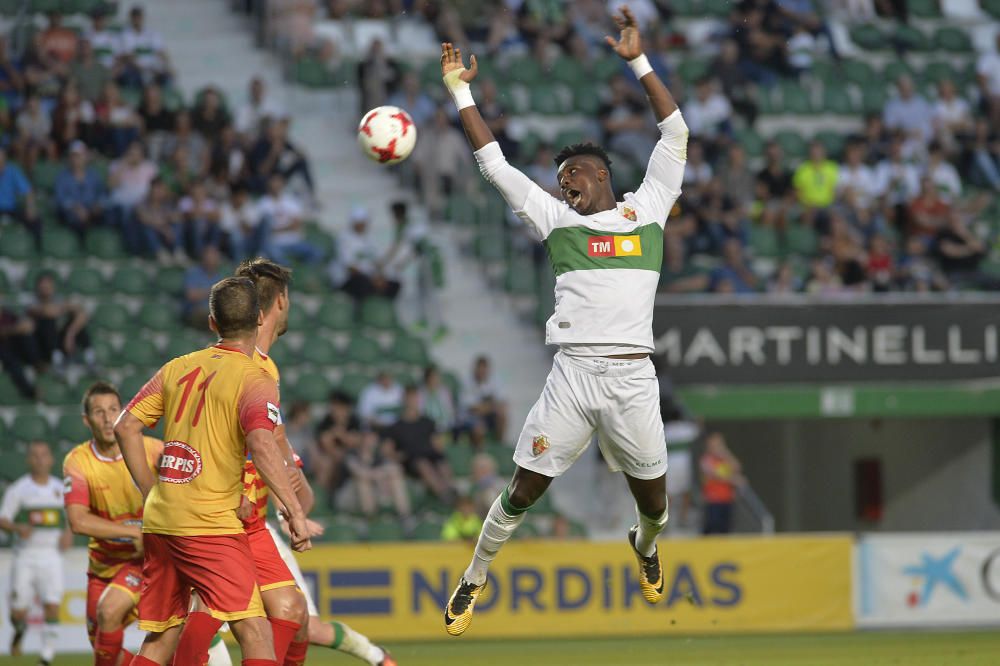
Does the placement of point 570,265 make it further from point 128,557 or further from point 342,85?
point 342,85

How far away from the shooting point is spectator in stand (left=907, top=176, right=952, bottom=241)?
20.2 m

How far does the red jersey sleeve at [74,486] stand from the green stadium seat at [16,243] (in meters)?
9.79

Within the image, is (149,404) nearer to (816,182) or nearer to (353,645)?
(353,645)

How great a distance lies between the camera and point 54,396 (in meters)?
17.0

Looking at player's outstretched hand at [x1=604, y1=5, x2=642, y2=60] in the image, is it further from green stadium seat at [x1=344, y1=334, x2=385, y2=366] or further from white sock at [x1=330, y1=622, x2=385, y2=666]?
green stadium seat at [x1=344, y1=334, x2=385, y2=366]

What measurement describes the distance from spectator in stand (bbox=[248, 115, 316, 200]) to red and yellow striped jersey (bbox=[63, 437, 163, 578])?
1007cm

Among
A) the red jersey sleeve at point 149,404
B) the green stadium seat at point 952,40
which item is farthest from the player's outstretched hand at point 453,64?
the green stadium seat at point 952,40

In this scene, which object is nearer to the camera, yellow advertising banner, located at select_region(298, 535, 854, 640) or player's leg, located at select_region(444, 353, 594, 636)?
player's leg, located at select_region(444, 353, 594, 636)

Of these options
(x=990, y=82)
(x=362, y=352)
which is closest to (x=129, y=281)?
(x=362, y=352)

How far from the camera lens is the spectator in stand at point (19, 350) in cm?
1678

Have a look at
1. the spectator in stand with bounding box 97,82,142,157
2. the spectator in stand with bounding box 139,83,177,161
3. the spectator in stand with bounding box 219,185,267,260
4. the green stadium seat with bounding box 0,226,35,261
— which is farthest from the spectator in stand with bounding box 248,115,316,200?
the green stadium seat with bounding box 0,226,35,261

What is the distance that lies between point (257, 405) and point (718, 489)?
10.2 m

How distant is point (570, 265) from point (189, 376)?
2.31 m

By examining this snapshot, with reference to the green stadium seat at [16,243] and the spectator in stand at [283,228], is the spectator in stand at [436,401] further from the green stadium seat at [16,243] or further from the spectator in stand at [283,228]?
the green stadium seat at [16,243]
